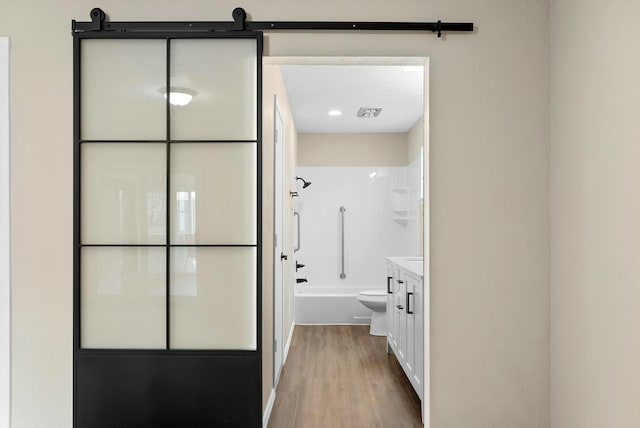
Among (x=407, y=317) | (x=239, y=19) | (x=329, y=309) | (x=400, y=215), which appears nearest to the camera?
(x=239, y=19)

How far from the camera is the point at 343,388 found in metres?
3.78

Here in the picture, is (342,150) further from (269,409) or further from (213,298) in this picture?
(213,298)

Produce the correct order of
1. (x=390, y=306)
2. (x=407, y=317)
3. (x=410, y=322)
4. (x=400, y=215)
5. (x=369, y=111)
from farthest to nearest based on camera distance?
(x=400, y=215) < (x=369, y=111) < (x=390, y=306) < (x=407, y=317) < (x=410, y=322)

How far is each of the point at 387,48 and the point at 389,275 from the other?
2.69m

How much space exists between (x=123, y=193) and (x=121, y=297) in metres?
0.52

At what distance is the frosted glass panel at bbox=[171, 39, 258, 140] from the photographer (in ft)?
7.98

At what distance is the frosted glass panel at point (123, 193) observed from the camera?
2443 mm

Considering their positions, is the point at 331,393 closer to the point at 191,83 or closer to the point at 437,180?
the point at 437,180

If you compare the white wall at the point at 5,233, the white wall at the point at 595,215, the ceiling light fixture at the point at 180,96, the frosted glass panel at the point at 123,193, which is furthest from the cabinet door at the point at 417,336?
the white wall at the point at 5,233

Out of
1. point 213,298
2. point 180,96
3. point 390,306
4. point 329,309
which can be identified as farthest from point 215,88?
point 329,309

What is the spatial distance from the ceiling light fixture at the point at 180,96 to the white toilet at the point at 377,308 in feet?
12.0

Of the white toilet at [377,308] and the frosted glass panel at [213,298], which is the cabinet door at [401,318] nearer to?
the white toilet at [377,308]

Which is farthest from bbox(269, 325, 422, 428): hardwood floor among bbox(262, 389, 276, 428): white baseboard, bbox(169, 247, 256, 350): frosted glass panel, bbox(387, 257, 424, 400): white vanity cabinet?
bbox(169, 247, 256, 350): frosted glass panel

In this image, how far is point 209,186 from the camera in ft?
8.00
